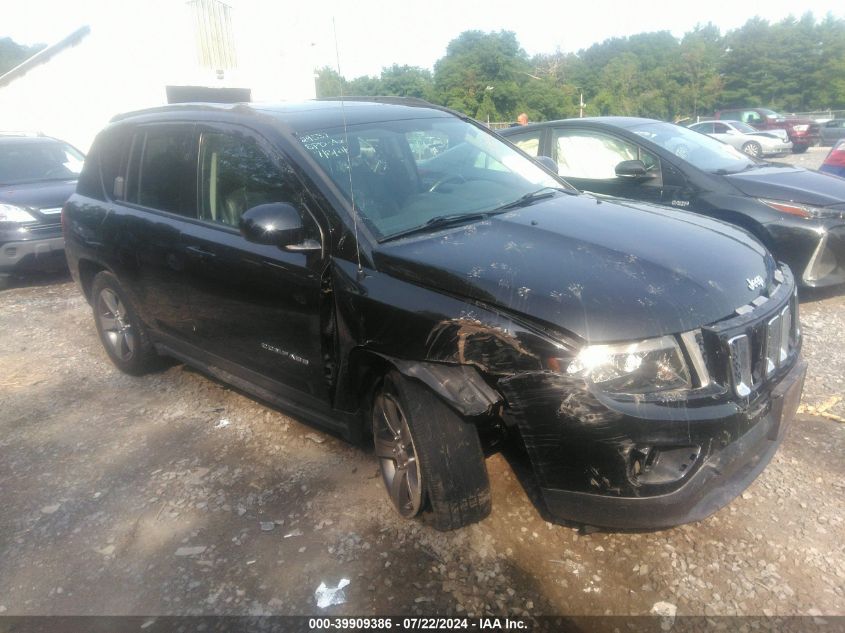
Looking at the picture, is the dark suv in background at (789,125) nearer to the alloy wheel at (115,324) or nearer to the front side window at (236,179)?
the alloy wheel at (115,324)

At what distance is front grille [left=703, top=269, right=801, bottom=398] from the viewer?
2.25 m

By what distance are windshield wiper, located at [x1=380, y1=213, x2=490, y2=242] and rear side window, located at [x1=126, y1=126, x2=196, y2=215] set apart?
1.47 meters

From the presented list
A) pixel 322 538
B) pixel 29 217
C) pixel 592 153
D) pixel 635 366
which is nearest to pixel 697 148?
pixel 592 153

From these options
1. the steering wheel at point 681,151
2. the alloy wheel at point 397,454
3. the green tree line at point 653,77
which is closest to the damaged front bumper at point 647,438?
the alloy wheel at point 397,454

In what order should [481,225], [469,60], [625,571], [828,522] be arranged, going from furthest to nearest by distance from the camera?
[469,60]
[481,225]
[828,522]
[625,571]

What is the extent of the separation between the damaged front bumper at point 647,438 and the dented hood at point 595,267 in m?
0.17

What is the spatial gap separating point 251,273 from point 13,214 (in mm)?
5673

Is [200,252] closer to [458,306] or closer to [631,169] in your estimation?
[458,306]

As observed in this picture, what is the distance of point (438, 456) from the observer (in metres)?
2.56

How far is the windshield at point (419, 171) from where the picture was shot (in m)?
3.00

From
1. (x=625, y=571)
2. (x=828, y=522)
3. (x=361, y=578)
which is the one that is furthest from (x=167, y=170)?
(x=828, y=522)

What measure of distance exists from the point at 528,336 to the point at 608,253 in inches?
22.4

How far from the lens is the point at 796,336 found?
111 inches

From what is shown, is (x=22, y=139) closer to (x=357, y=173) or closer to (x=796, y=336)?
(x=357, y=173)
